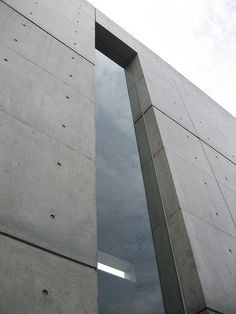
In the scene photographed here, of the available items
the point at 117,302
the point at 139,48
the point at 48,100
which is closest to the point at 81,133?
the point at 48,100

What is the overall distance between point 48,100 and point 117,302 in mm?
6494

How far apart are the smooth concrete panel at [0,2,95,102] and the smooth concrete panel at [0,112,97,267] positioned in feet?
5.30

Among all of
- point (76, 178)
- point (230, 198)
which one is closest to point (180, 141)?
point (230, 198)

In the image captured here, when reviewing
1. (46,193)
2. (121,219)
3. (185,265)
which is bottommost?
(121,219)

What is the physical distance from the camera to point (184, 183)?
18.0 ft

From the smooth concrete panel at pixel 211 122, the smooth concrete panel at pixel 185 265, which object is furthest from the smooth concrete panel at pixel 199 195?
the smooth concrete panel at pixel 211 122

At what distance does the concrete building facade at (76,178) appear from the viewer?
287cm

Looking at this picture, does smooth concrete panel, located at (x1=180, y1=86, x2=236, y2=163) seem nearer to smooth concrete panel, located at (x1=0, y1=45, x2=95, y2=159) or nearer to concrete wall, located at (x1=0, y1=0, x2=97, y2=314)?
concrete wall, located at (x1=0, y1=0, x2=97, y2=314)

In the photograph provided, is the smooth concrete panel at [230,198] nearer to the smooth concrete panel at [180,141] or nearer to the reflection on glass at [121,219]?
Result: the smooth concrete panel at [180,141]

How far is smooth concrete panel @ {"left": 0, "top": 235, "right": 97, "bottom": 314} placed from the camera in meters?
2.49

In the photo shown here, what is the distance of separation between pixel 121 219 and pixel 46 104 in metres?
5.02

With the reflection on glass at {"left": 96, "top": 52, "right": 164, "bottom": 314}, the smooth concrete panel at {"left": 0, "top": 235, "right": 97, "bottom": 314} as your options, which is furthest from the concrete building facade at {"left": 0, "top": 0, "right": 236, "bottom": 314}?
the reflection on glass at {"left": 96, "top": 52, "right": 164, "bottom": 314}

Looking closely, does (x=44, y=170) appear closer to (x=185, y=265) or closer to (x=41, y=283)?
(x=41, y=283)

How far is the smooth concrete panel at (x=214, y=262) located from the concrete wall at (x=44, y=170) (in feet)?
5.36
